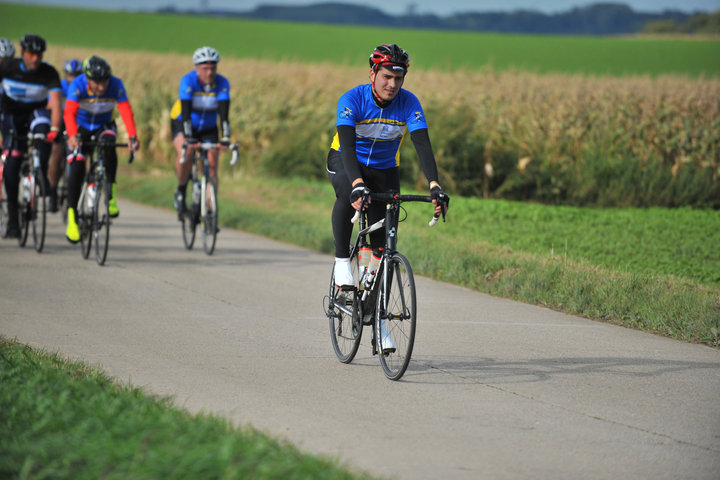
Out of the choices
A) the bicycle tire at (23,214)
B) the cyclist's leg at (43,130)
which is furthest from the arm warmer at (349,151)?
the bicycle tire at (23,214)

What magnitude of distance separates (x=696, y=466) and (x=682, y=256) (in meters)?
7.52

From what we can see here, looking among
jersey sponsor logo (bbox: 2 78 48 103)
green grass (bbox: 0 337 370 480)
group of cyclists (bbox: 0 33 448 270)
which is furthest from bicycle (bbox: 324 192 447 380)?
jersey sponsor logo (bbox: 2 78 48 103)

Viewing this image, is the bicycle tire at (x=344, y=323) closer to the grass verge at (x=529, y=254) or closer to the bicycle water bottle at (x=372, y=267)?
the bicycle water bottle at (x=372, y=267)

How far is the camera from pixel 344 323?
7180 mm

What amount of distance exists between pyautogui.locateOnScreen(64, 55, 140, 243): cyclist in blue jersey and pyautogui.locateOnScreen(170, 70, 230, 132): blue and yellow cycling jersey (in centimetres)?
101

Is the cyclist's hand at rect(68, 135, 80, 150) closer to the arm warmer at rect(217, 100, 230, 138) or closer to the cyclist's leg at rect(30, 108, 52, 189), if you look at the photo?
the cyclist's leg at rect(30, 108, 52, 189)

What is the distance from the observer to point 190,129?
12.3 m

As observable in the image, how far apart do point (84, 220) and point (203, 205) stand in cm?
143

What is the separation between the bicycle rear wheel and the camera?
20.7 ft

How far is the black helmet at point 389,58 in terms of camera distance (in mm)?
6488

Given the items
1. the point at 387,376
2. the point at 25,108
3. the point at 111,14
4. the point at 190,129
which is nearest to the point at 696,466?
the point at 387,376

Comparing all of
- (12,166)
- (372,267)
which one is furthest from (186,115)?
(372,267)

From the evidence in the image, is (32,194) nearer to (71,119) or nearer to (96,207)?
(96,207)

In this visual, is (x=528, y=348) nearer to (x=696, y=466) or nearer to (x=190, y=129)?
(x=696, y=466)
